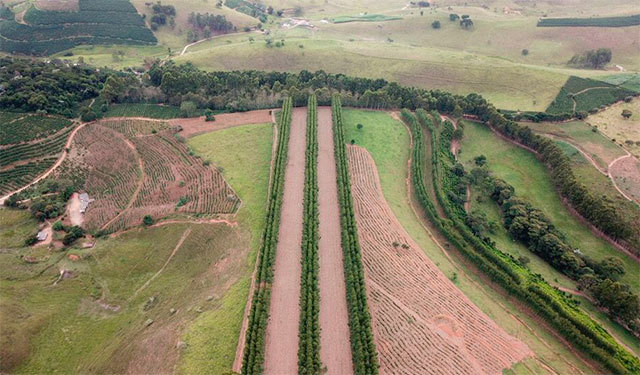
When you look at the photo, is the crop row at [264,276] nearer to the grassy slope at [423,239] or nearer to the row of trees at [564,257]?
the grassy slope at [423,239]

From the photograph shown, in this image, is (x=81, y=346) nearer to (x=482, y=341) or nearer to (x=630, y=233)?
(x=482, y=341)

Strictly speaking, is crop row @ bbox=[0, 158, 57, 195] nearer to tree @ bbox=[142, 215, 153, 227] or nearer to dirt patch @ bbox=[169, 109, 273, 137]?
dirt patch @ bbox=[169, 109, 273, 137]

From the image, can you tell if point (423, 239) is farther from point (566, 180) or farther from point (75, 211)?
point (75, 211)

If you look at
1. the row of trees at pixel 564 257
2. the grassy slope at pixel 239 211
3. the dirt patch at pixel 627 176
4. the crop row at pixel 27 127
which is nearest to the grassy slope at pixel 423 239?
the row of trees at pixel 564 257

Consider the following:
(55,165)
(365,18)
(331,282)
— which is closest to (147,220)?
(55,165)

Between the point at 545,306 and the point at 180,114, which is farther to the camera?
the point at 180,114

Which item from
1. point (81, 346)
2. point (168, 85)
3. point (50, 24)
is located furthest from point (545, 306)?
point (50, 24)
